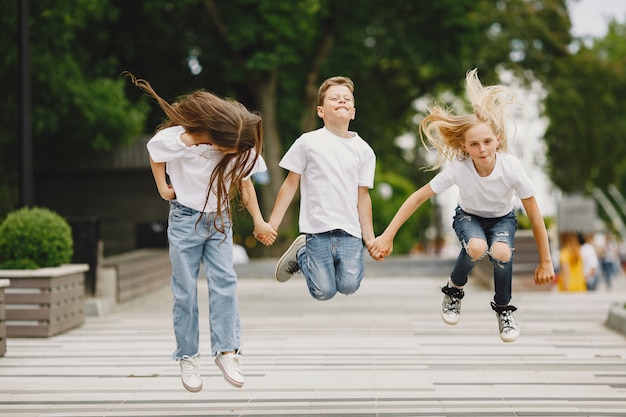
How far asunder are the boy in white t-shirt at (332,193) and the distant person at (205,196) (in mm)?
457

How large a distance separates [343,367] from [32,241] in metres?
4.39

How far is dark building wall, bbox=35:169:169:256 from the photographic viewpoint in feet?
82.9

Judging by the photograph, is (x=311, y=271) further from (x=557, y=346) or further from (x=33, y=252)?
(x=33, y=252)

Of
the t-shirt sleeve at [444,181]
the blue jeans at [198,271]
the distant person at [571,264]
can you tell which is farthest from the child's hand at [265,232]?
the distant person at [571,264]

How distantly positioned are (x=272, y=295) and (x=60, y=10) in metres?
6.81

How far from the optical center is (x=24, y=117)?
12273 millimetres

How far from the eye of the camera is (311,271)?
→ 7.01 meters

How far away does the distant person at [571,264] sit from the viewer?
1872 centimetres

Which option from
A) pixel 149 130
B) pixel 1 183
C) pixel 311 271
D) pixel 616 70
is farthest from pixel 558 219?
pixel 311 271

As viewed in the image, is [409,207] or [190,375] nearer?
[190,375]

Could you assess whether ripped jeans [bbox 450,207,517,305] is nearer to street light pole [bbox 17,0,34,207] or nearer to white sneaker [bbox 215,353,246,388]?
white sneaker [bbox 215,353,246,388]

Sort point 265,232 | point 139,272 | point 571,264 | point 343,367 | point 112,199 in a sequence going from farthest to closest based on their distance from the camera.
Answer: point 112,199, point 571,264, point 139,272, point 343,367, point 265,232

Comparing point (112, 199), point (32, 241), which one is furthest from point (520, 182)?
point (112, 199)

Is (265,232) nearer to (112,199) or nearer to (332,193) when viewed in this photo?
(332,193)
